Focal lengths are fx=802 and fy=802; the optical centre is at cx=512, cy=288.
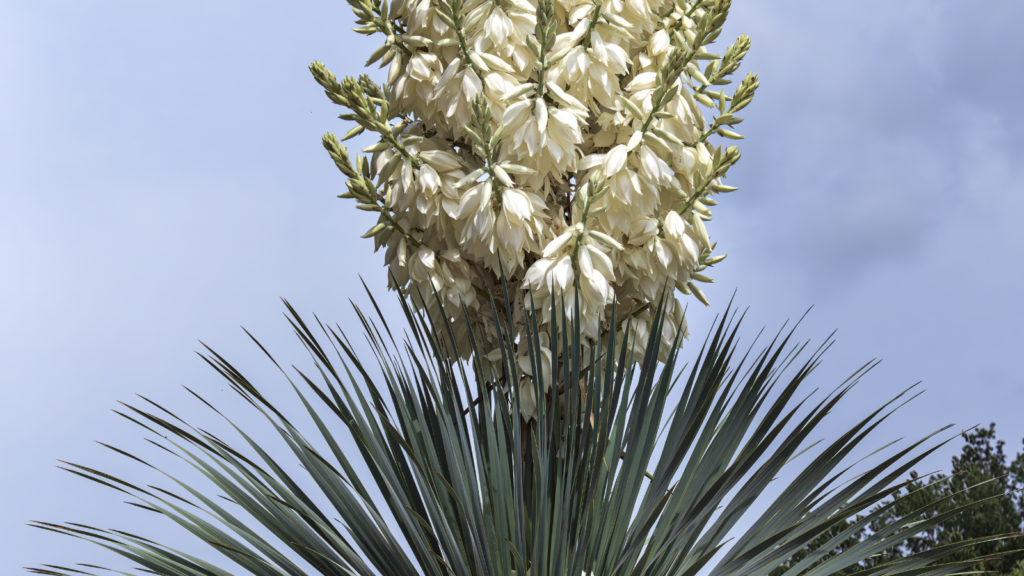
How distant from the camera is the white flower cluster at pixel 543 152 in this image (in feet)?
5.34

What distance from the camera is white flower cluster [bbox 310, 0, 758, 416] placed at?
163 cm

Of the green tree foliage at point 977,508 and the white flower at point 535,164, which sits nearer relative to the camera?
the white flower at point 535,164

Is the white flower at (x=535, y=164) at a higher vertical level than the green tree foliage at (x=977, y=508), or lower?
higher

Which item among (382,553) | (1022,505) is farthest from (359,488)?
(1022,505)

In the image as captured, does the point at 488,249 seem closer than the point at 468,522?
No

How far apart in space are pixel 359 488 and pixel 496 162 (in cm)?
72

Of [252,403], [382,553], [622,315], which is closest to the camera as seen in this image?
[382,553]

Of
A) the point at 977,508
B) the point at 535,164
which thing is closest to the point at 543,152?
the point at 535,164

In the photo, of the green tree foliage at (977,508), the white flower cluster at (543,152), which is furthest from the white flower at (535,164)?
the green tree foliage at (977,508)

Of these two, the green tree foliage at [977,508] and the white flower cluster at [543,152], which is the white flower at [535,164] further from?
the green tree foliage at [977,508]

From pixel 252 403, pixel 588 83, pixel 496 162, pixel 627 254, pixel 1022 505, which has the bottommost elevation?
pixel 1022 505

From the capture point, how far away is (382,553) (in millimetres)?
1570

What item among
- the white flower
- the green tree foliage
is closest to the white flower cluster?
the white flower

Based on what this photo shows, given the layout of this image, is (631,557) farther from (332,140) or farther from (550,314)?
(332,140)
